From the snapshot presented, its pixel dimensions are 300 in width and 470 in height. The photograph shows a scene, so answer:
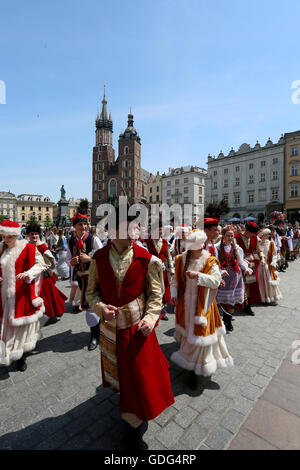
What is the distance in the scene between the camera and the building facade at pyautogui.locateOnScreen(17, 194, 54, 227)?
92512 mm

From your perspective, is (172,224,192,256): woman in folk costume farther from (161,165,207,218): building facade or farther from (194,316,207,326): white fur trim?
(161,165,207,218): building facade

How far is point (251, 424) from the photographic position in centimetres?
224

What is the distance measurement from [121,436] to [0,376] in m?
1.99

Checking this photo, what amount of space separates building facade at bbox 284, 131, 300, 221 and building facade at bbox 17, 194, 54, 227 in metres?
81.8

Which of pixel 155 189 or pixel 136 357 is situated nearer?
pixel 136 357

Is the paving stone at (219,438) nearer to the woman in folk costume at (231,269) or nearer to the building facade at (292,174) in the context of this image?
the woman in folk costume at (231,269)

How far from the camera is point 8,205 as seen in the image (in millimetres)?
93688

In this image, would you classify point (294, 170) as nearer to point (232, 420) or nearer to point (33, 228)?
point (33, 228)

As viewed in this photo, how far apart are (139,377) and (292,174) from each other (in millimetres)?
45150

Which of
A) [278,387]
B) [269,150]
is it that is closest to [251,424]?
[278,387]

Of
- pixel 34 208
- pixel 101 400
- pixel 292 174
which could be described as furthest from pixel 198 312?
pixel 34 208

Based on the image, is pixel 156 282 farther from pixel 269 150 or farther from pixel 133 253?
pixel 269 150

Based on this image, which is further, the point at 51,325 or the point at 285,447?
the point at 51,325

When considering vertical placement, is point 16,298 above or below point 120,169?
below
